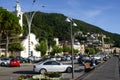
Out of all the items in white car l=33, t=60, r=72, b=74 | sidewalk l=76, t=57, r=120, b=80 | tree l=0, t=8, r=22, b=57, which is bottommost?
sidewalk l=76, t=57, r=120, b=80

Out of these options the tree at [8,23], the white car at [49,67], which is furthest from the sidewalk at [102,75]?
the tree at [8,23]

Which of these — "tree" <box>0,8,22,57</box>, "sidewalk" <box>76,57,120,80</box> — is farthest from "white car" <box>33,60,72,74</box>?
"tree" <box>0,8,22,57</box>

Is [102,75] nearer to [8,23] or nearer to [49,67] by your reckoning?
[49,67]

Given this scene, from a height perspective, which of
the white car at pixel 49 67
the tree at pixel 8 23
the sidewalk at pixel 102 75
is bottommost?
the sidewalk at pixel 102 75

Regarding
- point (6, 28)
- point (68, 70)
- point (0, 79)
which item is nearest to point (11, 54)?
point (6, 28)

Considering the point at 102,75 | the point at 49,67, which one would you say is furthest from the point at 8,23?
the point at 102,75

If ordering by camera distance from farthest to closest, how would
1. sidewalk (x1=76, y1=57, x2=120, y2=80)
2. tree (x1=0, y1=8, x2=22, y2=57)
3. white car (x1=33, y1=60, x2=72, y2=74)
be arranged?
tree (x1=0, y1=8, x2=22, y2=57) < white car (x1=33, y1=60, x2=72, y2=74) < sidewalk (x1=76, y1=57, x2=120, y2=80)

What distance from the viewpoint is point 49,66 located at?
119ft

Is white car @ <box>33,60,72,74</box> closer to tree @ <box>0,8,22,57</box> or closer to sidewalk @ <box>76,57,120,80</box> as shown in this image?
sidewalk @ <box>76,57,120,80</box>

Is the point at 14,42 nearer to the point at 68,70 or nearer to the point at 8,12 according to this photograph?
the point at 8,12

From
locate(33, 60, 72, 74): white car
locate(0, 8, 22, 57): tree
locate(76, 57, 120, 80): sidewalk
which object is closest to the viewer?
locate(76, 57, 120, 80): sidewalk

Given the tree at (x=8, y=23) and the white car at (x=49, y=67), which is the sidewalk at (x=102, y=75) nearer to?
the white car at (x=49, y=67)

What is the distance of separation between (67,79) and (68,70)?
915 cm

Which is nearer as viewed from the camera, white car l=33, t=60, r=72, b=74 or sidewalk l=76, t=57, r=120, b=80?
sidewalk l=76, t=57, r=120, b=80
